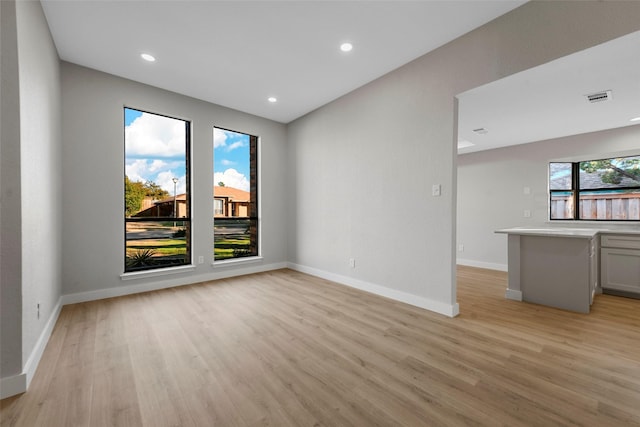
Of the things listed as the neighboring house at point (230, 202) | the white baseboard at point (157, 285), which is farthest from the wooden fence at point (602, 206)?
the neighboring house at point (230, 202)

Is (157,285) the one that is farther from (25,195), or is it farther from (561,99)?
(561,99)

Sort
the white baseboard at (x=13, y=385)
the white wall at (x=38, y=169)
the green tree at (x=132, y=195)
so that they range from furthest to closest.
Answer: the green tree at (x=132, y=195) < the white wall at (x=38, y=169) < the white baseboard at (x=13, y=385)

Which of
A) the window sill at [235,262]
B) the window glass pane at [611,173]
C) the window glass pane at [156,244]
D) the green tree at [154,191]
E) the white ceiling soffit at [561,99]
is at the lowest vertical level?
the window sill at [235,262]

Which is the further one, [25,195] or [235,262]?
[235,262]

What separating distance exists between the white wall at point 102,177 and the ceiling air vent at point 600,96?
5.09 meters

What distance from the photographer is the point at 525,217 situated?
4.94 meters

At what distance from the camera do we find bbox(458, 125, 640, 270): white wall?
14.1ft

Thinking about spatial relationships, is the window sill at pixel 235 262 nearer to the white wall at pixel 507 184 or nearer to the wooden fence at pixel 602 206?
the white wall at pixel 507 184

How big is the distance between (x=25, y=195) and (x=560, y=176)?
7.24 meters

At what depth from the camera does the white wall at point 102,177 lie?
3.09 metres

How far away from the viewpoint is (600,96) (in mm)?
2986

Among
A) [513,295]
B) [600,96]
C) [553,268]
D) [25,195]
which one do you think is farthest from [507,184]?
[25,195]

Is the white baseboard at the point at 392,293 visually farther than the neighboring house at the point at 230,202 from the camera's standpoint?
No

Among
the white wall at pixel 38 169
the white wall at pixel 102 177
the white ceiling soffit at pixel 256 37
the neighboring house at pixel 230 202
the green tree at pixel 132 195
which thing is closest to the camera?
the white wall at pixel 38 169
